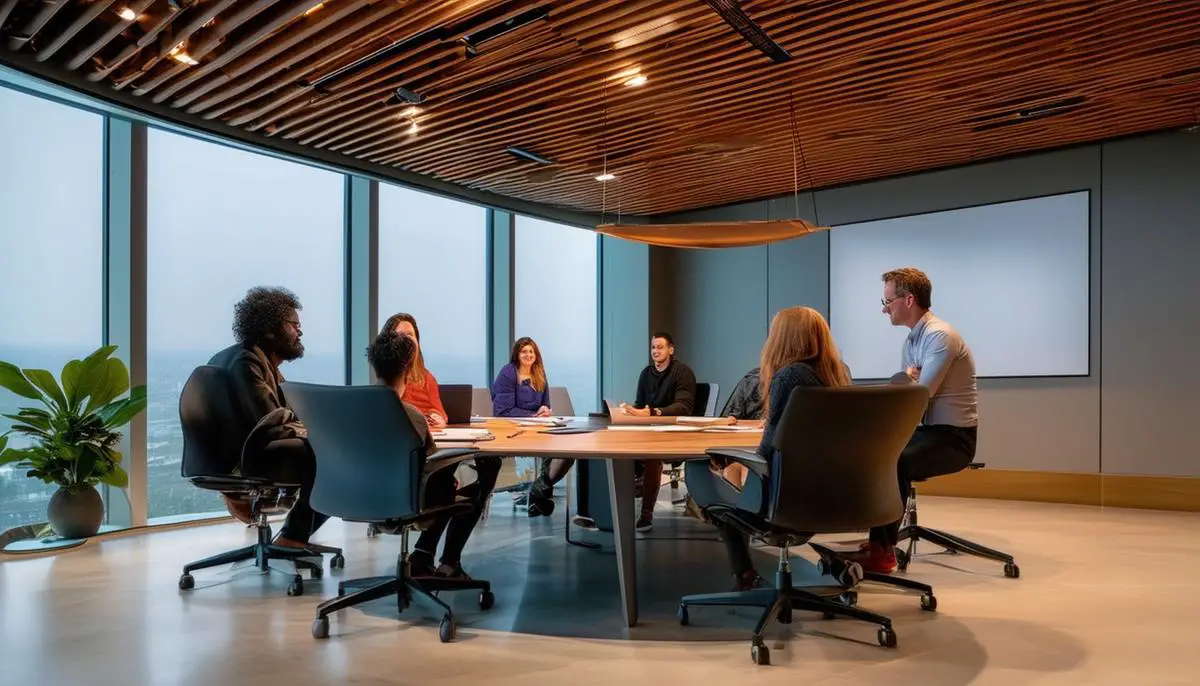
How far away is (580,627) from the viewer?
3311 mm

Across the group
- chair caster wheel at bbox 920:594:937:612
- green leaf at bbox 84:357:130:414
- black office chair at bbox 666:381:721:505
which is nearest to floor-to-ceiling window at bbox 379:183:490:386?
black office chair at bbox 666:381:721:505

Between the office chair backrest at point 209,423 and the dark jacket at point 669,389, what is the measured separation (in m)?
3.18

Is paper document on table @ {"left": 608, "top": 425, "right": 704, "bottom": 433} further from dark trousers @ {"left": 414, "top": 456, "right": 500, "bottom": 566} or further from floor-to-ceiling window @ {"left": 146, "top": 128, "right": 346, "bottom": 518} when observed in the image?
floor-to-ceiling window @ {"left": 146, "top": 128, "right": 346, "bottom": 518}

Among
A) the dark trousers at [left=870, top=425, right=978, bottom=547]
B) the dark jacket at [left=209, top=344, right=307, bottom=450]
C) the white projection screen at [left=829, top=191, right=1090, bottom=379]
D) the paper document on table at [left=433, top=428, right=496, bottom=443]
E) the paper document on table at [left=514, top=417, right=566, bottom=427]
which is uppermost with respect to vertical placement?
the white projection screen at [left=829, top=191, right=1090, bottom=379]

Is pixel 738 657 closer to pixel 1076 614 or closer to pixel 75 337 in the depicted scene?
pixel 1076 614

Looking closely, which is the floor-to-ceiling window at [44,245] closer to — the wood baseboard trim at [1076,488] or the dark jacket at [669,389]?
the dark jacket at [669,389]

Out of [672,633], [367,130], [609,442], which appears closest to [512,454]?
[609,442]

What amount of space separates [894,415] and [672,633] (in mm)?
1217

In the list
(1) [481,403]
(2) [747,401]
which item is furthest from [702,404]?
(1) [481,403]

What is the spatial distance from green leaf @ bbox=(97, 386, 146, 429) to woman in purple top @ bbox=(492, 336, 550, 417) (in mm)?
2333

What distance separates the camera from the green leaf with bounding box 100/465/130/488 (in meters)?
5.12

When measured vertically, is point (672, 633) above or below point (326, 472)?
A: below

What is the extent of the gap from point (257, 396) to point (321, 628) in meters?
1.27

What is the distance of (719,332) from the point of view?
928 cm
